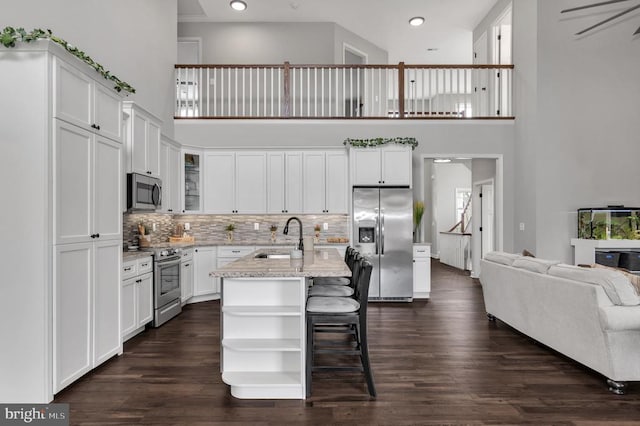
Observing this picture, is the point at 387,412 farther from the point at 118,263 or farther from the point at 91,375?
the point at 118,263

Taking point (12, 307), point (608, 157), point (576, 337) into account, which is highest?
point (608, 157)

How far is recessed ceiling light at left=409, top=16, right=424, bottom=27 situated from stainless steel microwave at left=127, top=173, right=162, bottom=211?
6192mm

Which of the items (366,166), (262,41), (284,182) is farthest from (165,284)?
(262,41)

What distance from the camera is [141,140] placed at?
4.97 meters

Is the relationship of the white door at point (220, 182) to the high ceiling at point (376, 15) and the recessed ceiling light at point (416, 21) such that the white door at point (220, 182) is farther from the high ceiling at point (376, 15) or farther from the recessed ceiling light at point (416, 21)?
the recessed ceiling light at point (416, 21)

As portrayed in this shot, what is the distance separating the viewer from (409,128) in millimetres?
7199

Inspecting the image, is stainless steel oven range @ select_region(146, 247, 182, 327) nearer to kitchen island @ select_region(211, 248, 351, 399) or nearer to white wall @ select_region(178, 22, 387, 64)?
kitchen island @ select_region(211, 248, 351, 399)

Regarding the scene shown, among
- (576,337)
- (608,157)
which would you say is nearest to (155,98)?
(576,337)

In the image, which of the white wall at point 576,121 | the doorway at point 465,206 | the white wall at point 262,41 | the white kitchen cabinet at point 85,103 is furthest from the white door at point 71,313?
the white wall at point 262,41

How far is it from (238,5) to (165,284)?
18.2 feet

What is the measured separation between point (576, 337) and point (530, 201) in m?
3.71

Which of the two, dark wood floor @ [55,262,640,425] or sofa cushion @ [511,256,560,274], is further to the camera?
sofa cushion @ [511,256,560,274]

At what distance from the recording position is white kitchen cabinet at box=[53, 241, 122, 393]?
2.93 m

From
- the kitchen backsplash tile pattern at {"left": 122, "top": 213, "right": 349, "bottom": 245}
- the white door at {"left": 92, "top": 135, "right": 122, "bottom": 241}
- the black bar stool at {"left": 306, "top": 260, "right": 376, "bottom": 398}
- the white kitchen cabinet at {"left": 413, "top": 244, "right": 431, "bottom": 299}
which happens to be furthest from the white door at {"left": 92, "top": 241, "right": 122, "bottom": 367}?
the white kitchen cabinet at {"left": 413, "top": 244, "right": 431, "bottom": 299}
